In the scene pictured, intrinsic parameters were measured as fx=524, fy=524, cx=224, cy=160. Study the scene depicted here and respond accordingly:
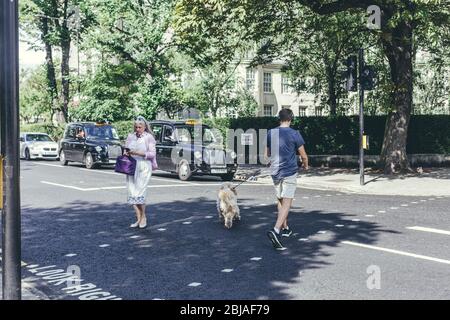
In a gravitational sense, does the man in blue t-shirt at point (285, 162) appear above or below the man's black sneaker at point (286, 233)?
above

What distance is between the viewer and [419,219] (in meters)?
9.75

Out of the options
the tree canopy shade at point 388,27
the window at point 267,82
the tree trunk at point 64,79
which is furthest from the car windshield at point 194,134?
the window at point 267,82

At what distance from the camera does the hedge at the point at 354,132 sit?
2086cm

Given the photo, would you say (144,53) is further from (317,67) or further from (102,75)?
(317,67)

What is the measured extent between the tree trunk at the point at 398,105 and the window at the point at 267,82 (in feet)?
103

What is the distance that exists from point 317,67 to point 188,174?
513 inches

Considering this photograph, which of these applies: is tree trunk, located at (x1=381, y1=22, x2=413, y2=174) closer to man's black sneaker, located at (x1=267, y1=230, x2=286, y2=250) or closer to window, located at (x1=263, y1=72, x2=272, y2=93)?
man's black sneaker, located at (x1=267, y1=230, x2=286, y2=250)

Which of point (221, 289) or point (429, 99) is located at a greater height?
point (429, 99)

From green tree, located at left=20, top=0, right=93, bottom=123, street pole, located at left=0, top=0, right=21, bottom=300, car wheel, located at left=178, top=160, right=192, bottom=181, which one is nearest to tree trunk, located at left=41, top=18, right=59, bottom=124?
green tree, located at left=20, top=0, right=93, bottom=123

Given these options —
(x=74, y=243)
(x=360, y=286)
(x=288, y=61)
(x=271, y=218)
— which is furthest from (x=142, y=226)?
(x=288, y=61)

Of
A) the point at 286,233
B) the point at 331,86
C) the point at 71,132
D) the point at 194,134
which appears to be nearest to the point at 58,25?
the point at 71,132

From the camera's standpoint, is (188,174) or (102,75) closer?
(188,174)

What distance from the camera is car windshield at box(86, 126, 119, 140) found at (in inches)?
918

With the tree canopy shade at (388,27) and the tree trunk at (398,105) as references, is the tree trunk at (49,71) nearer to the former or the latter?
the tree canopy shade at (388,27)
